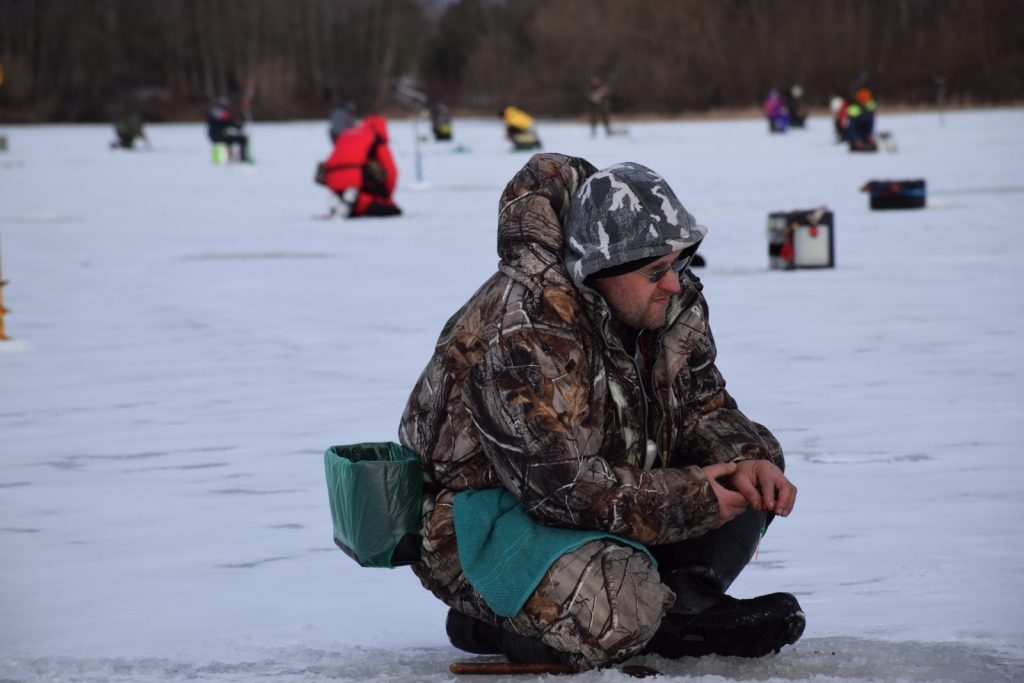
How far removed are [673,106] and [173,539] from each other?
229 feet

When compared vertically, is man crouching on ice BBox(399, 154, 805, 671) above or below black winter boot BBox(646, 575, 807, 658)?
above

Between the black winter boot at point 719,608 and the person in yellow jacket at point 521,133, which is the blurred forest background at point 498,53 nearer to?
the person in yellow jacket at point 521,133

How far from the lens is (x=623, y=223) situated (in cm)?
271

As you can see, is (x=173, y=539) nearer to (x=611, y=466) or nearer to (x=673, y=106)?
(x=611, y=466)

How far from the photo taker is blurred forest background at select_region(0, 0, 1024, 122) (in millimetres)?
71875

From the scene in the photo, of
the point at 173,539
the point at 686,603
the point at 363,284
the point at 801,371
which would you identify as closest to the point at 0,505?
the point at 173,539

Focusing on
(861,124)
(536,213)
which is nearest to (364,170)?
(861,124)

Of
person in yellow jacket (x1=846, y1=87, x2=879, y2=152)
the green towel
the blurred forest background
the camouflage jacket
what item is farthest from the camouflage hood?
the blurred forest background

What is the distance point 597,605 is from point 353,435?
2932mm

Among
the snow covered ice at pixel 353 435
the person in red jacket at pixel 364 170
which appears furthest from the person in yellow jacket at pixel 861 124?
the person in red jacket at pixel 364 170

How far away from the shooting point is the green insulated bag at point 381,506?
2.91 m

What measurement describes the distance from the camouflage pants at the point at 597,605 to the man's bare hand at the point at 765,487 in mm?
211

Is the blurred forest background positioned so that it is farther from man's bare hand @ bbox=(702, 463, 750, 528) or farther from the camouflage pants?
the camouflage pants

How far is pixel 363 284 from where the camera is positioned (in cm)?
1065
